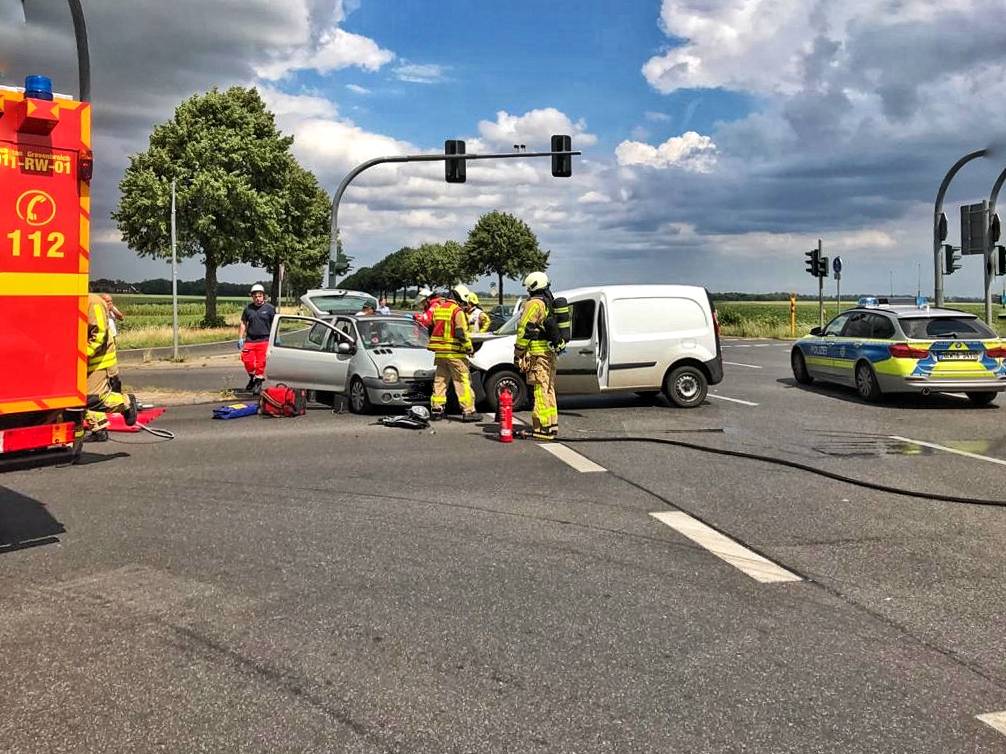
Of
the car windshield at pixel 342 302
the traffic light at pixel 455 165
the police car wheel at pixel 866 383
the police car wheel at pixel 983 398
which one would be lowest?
the police car wheel at pixel 983 398

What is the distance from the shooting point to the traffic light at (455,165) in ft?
70.9

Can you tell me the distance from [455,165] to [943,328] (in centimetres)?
1322

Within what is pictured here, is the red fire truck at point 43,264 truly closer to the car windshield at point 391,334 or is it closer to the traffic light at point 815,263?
the car windshield at point 391,334

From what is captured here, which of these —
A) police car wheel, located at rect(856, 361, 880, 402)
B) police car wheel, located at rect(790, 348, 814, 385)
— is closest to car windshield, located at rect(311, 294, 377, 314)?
police car wheel, located at rect(790, 348, 814, 385)

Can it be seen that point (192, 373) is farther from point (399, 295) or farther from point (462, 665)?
point (399, 295)

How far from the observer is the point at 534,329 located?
940cm

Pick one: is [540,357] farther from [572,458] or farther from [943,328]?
[943,328]

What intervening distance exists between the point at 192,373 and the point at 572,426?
12502mm

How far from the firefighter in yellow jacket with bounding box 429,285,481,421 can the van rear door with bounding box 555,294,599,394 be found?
1.45m

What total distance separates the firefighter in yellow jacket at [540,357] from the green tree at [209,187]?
3256 cm

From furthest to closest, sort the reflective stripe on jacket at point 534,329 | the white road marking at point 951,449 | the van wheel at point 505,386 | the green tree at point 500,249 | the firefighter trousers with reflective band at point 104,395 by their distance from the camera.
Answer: the green tree at point 500,249 → the van wheel at point 505,386 → the reflective stripe on jacket at point 534,329 → the firefighter trousers with reflective band at point 104,395 → the white road marking at point 951,449

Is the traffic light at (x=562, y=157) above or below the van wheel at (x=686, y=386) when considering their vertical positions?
above

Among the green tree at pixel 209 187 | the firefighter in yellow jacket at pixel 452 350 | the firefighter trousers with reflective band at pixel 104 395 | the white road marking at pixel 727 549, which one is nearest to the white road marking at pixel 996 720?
the white road marking at pixel 727 549

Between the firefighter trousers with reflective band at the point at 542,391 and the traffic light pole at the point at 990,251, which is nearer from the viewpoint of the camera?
the firefighter trousers with reflective band at the point at 542,391
